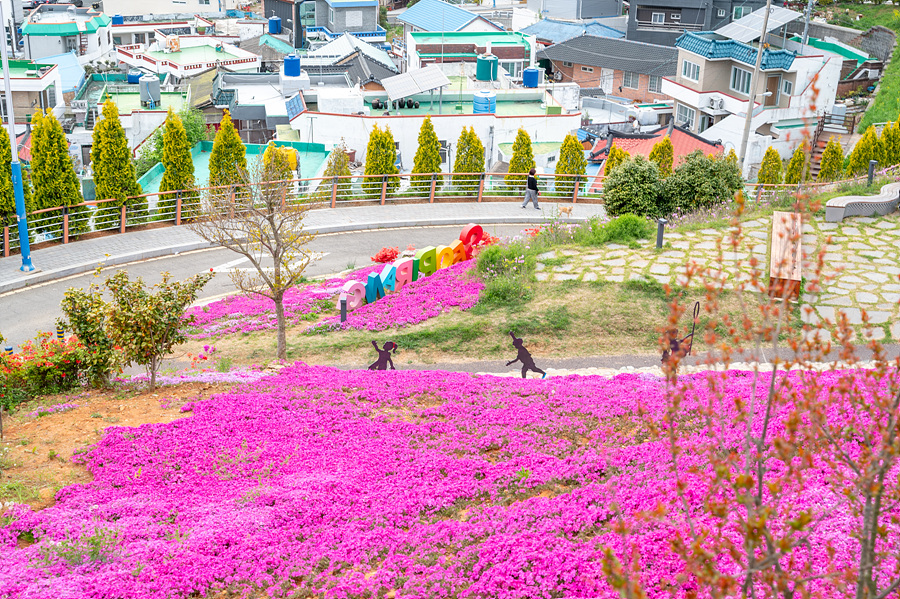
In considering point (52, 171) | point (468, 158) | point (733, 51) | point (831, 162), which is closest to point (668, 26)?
point (733, 51)

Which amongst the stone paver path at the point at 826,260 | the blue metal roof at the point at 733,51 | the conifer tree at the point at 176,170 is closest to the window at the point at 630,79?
the blue metal roof at the point at 733,51

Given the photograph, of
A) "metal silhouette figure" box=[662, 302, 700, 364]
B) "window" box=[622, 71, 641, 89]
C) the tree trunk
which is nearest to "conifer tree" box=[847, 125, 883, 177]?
"metal silhouette figure" box=[662, 302, 700, 364]

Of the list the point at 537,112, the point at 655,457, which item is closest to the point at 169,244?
the point at 655,457

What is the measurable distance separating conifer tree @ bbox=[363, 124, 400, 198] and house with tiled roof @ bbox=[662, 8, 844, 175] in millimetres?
26580

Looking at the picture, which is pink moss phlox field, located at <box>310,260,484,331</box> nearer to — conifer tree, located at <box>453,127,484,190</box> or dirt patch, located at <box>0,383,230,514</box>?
dirt patch, located at <box>0,383,230,514</box>

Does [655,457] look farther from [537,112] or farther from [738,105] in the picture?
[738,105]

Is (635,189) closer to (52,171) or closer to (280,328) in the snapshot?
(280,328)

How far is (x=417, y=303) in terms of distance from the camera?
58.3 feet

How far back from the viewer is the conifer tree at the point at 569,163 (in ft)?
93.7

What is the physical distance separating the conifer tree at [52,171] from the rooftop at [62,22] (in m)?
60.8

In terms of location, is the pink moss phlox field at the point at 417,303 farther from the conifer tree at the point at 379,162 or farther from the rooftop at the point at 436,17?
the rooftop at the point at 436,17

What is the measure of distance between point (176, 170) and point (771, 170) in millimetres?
19871

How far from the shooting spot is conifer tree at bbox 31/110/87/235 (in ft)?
71.2

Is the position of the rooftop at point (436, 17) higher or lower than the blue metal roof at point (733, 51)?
higher
